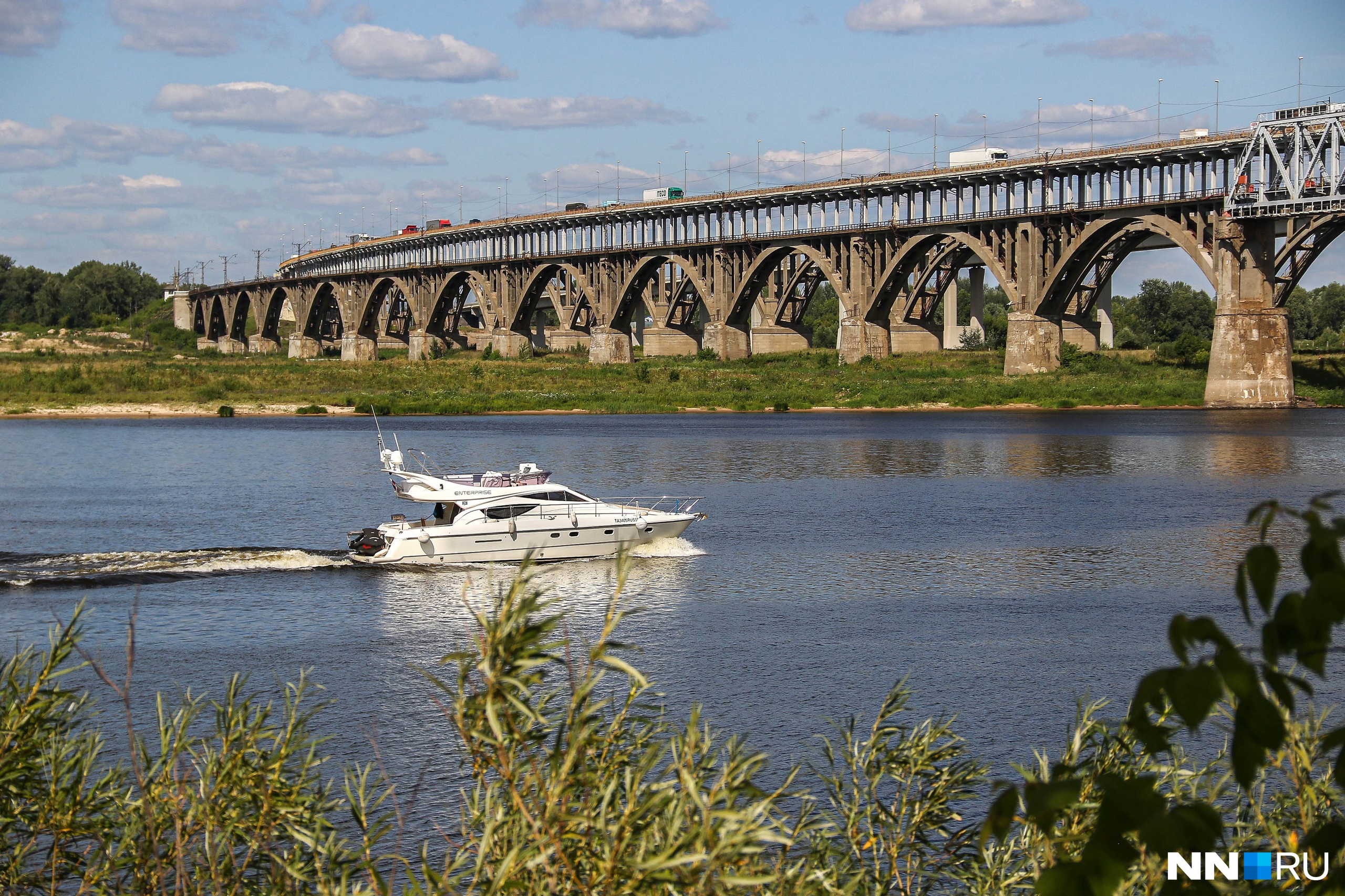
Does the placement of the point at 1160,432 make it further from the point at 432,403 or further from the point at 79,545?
the point at 79,545

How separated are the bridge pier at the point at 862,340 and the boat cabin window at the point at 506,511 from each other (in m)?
89.9

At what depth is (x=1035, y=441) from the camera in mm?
77000

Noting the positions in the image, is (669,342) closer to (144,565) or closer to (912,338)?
(912,338)

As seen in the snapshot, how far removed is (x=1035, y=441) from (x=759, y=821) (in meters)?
72.3

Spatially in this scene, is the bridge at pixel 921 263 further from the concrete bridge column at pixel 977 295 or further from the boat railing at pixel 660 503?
the boat railing at pixel 660 503

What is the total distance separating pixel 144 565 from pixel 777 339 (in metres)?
111

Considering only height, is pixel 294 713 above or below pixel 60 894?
above

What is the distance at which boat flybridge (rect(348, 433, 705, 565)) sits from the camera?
119 ft

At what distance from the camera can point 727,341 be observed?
137500 mm

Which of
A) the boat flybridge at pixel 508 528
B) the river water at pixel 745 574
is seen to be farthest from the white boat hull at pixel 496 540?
the river water at pixel 745 574

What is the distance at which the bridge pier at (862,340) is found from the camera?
123 meters

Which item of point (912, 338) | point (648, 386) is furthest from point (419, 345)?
point (912, 338)

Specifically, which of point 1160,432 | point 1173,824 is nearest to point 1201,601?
point 1173,824

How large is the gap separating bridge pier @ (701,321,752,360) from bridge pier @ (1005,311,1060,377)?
1371 inches
